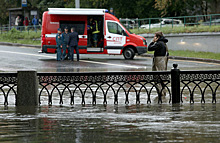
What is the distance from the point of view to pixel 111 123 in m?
9.20

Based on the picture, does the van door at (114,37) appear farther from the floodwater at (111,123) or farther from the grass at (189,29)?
the floodwater at (111,123)

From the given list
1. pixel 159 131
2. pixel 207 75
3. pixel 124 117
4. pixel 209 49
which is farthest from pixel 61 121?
pixel 209 49

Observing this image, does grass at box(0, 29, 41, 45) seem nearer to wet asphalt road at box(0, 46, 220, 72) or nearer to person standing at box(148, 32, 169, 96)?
wet asphalt road at box(0, 46, 220, 72)

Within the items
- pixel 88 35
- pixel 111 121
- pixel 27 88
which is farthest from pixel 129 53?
pixel 111 121

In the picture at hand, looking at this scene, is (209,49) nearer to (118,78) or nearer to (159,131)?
(118,78)

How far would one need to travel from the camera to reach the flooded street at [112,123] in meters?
7.69

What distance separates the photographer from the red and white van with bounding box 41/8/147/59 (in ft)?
94.9

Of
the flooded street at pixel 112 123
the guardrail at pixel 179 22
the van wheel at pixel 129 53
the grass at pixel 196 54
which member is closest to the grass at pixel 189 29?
the guardrail at pixel 179 22

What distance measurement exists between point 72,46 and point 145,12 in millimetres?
25909

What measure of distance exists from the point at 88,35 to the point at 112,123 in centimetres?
2048

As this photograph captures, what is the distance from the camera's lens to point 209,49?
33.7m

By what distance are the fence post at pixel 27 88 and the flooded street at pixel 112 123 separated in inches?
9.5

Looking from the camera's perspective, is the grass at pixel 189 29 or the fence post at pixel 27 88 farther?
the grass at pixel 189 29

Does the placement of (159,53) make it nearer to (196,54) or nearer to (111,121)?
(111,121)
